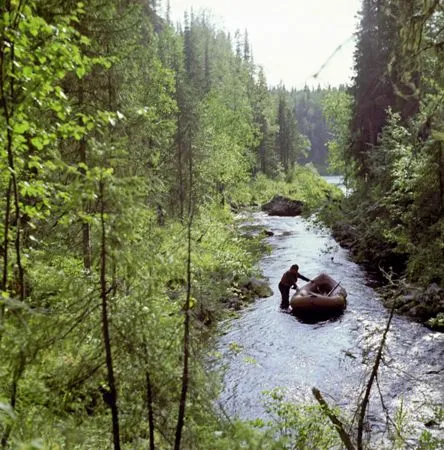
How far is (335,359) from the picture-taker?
10.2 meters

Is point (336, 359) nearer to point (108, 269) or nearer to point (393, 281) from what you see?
point (393, 281)

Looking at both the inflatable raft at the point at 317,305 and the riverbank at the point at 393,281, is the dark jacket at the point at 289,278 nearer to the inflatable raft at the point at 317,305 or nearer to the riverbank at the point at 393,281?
the inflatable raft at the point at 317,305

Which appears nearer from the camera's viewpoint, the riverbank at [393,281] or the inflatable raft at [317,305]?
the riverbank at [393,281]

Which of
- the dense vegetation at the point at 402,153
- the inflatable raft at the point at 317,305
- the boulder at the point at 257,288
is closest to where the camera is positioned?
the dense vegetation at the point at 402,153

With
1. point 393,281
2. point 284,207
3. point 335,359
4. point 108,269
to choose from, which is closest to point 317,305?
point 335,359

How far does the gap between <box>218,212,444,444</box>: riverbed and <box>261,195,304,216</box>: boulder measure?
22482 millimetres

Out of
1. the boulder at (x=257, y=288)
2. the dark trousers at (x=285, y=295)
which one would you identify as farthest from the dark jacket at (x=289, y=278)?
the boulder at (x=257, y=288)

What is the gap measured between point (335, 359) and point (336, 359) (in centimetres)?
2

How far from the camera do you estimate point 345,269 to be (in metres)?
18.6

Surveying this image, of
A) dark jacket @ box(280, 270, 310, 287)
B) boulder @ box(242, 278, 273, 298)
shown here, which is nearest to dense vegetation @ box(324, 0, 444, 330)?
dark jacket @ box(280, 270, 310, 287)

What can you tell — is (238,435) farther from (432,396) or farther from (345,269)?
(345,269)

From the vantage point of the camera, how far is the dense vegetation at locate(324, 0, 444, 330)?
4.32 m

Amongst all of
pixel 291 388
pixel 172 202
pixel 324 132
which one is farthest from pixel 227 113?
pixel 324 132

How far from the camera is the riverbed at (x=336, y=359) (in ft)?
26.6
